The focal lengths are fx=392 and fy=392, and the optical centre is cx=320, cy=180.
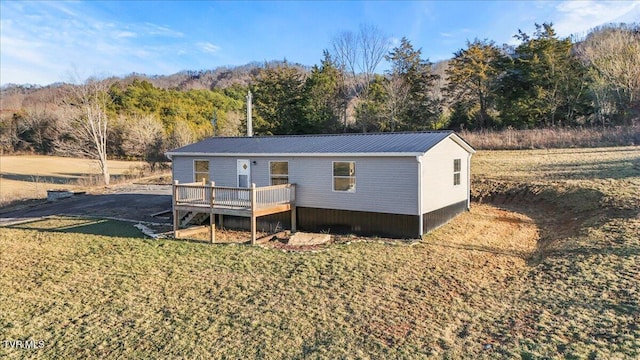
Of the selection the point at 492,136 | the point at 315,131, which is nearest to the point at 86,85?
the point at 315,131

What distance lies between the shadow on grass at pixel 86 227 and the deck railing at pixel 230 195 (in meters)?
1.84

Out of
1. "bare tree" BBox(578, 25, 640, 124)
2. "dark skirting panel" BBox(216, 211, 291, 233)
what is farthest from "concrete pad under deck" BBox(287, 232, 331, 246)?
"bare tree" BBox(578, 25, 640, 124)

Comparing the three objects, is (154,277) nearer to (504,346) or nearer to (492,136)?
(504,346)

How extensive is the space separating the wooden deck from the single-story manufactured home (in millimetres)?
57

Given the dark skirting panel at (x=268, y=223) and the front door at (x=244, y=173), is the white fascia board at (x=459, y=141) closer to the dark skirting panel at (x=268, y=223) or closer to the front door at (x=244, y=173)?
the dark skirting panel at (x=268, y=223)

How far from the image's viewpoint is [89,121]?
94.5 feet

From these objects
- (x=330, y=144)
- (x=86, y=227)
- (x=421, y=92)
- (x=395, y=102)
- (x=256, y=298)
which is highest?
(x=421, y=92)

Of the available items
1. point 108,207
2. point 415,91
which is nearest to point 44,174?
point 108,207

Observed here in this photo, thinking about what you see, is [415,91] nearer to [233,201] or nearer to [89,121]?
[233,201]

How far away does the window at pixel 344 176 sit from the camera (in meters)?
12.1

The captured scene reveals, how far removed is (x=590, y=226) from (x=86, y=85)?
32386 mm

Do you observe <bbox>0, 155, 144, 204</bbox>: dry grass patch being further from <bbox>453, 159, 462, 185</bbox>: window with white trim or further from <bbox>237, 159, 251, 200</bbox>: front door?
<bbox>453, 159, 462, 185</bbox>: window with white trim

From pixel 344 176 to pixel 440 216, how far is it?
11.2ft

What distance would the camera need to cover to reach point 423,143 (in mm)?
11625
